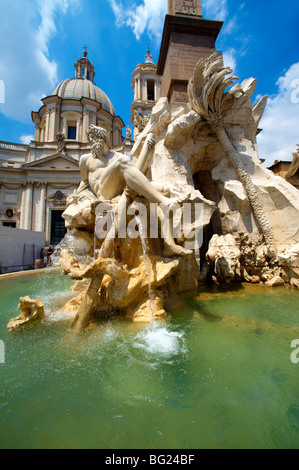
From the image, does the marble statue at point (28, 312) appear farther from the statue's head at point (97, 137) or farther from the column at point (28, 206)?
the column at point (28, 206)

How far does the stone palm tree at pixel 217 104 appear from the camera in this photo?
5355mm

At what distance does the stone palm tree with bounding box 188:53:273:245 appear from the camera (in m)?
5.36

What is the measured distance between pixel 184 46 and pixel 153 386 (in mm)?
8771

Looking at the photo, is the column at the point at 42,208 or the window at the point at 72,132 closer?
the column at the point at 42,208

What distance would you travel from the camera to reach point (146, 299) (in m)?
3.24

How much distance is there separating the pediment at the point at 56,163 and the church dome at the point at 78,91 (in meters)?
10.0

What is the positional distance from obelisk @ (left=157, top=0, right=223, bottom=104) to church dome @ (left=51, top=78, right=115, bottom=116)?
25355mm

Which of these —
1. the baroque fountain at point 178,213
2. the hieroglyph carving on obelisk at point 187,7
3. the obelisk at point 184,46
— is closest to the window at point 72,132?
the hieroglyph carving on obelisk at point 187,7

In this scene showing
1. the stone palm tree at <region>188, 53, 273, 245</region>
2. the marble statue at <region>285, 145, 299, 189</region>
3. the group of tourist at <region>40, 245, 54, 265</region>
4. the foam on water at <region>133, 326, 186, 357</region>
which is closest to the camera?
the foam on water at <region>133, 326, 186, 357</region>

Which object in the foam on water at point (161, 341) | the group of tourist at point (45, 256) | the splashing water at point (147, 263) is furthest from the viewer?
the group of tourist at point (45, 256)

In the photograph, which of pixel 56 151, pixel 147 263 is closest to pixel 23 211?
pixel 56 151

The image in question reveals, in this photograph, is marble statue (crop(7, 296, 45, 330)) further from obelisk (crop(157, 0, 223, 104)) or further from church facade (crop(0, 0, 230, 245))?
church facade (crop(0, 0, 230, 245))
